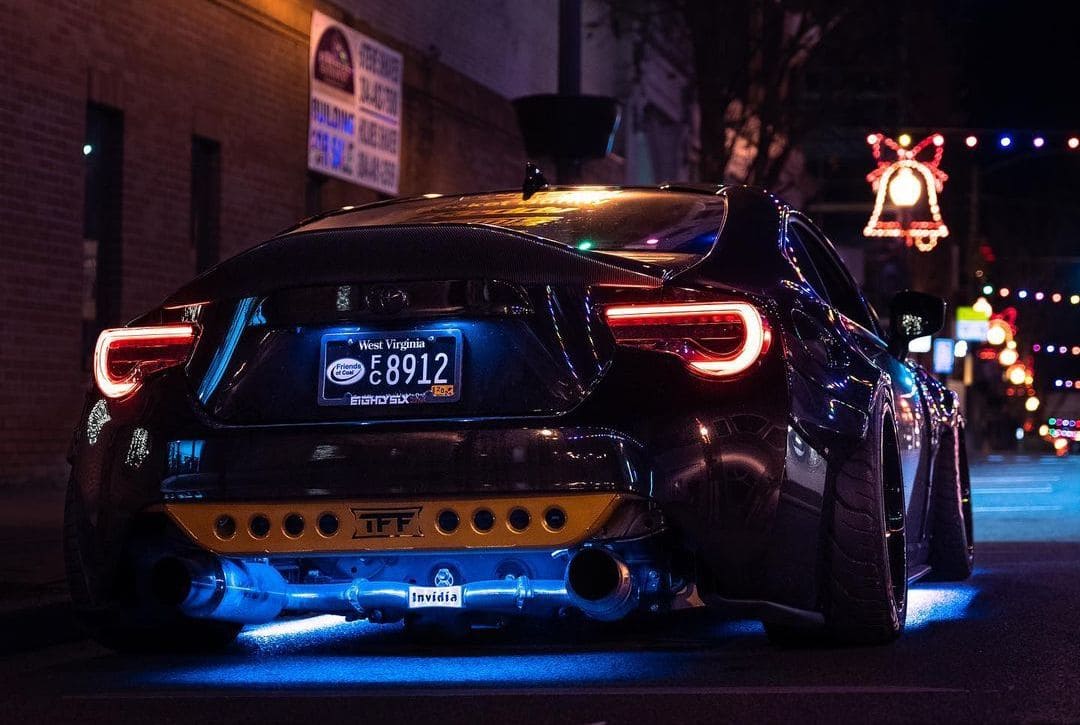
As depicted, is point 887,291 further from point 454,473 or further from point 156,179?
point 454,473

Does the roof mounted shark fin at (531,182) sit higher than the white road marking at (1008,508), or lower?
higher

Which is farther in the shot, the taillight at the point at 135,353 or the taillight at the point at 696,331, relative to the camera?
the taillight at the point at 135,353

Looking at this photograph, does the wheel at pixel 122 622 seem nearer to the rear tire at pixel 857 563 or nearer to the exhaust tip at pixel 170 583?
the exhaust tip at pixel 170 583

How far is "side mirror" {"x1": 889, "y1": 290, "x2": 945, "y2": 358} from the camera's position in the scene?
789cm

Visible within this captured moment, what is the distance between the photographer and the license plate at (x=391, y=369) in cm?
569

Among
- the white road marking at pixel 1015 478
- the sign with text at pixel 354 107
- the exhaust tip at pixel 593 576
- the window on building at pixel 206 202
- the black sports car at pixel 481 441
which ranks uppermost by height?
the sign with text at pixel 354 107

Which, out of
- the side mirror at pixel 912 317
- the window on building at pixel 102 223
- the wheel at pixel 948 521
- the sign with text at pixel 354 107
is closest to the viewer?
the side mirror at pixel 912 317

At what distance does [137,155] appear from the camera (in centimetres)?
1644

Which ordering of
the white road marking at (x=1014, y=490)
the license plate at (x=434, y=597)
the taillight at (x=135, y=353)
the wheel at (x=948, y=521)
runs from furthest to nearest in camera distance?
the white road marking at (x=1014, y=490)
the wheel at (x=948, y=521)
the taillight at (x=135, y=353)
the license plate at (x=434, y=597)

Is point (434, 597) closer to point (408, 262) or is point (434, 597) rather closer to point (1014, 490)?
point (408, 262)

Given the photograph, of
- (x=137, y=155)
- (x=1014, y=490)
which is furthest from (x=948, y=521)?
(x=1014, y=490)

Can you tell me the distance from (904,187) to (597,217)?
34397 millimetres

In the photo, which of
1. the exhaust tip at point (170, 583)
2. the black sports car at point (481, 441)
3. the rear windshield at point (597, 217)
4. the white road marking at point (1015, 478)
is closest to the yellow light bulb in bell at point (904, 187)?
the white road marking at point (1015, 478)

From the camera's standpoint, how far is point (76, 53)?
1535 cm
